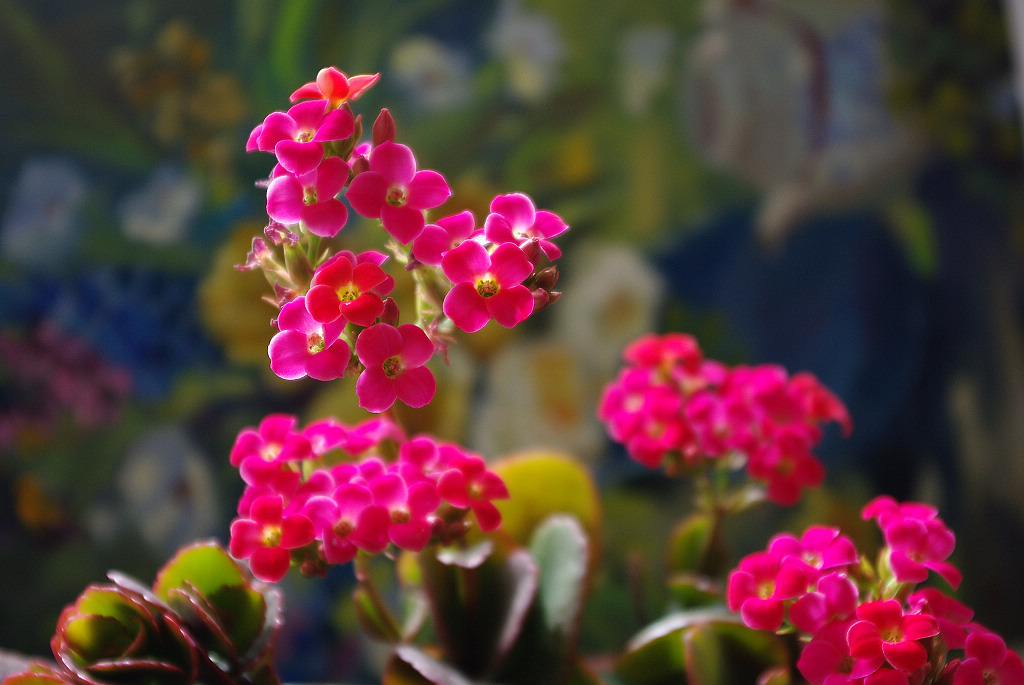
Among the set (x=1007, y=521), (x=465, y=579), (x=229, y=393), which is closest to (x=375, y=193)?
(x=465, y=579)

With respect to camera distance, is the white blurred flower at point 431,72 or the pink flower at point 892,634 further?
the white blurred flower at point 431,72

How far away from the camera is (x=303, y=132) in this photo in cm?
36

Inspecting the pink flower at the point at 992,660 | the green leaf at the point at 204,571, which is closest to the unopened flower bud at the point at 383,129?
the green leaf at the point at 204,571

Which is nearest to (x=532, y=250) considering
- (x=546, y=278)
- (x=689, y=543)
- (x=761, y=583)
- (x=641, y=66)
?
Result: (x=546, y=278)

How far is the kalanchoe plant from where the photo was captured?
37 cm

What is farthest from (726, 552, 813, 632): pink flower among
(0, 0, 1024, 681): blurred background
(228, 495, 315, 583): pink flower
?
(0, 0, 1024, 681): blurred background

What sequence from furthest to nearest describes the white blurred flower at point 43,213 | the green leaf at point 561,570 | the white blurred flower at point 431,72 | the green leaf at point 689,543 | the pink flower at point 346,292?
the white blurred flower at point 431,72 → the white blurred flower at point 43,213 → the green leaf at point 689,543 → the green leaf at point 561,570 → the pink flower at point 346,292

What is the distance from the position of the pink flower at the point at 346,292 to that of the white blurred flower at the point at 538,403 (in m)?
0.71

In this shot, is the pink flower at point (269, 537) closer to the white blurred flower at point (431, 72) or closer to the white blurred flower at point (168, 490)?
the white blurred flower at point (168, 490)

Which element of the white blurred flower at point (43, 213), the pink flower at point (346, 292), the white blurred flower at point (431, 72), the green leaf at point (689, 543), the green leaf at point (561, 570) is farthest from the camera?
the white blurred flower at point (431, 72)

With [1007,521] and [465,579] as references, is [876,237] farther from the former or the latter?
[465,579]

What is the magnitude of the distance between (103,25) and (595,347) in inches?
31.4

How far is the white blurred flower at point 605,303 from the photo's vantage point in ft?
3.52

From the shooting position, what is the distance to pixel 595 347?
108cm
